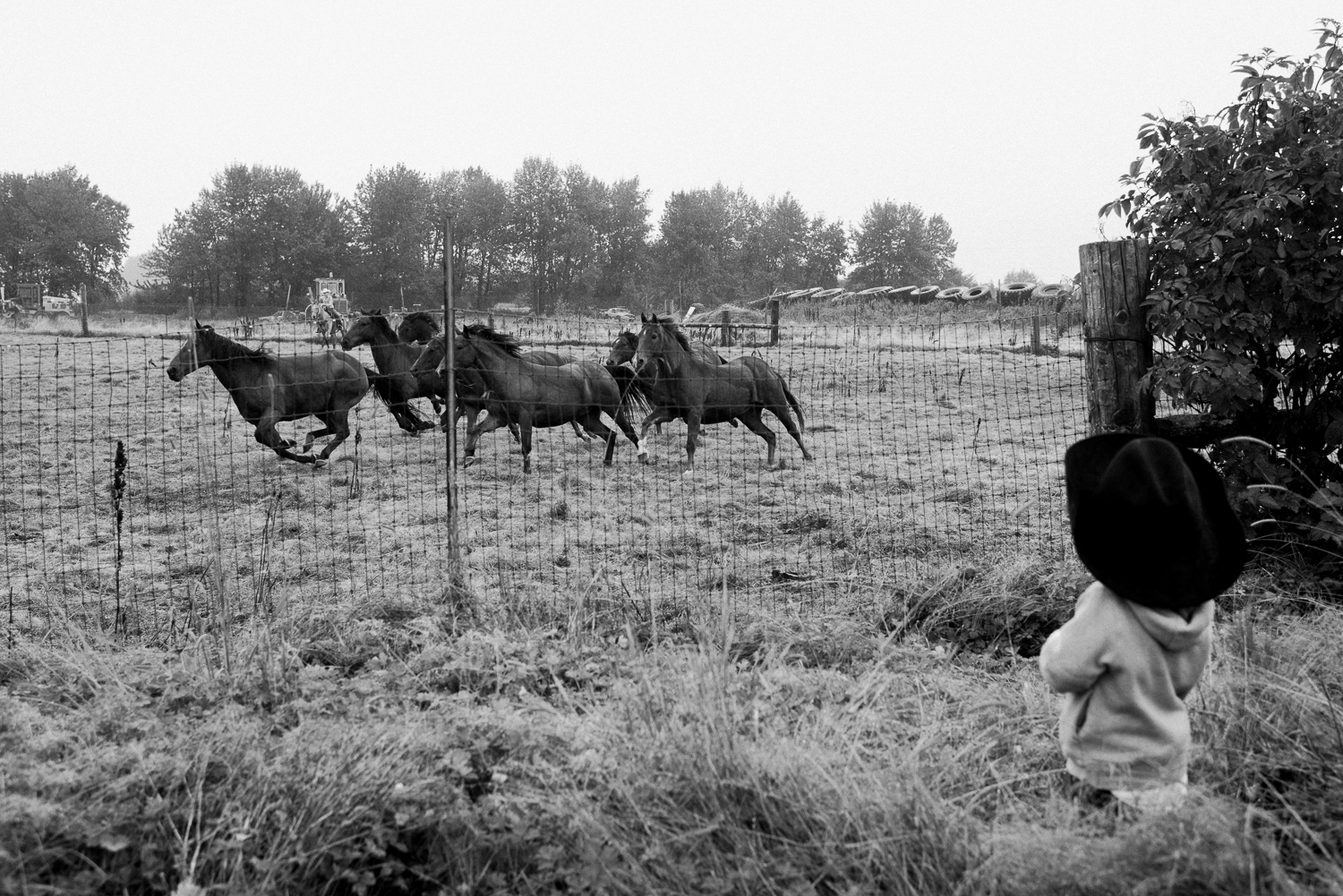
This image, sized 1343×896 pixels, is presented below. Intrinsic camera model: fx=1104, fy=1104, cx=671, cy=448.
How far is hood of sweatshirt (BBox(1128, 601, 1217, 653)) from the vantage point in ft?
9.68

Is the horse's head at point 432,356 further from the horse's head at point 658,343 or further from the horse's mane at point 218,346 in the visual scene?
the horse's head at point 658,343

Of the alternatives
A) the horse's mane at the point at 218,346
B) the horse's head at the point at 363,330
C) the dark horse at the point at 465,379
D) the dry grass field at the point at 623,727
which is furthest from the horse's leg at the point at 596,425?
the dry grass field at the point at 623,727

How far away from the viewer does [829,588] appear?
6.68 meters

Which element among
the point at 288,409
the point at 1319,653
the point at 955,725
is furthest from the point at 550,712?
the point at 288,409

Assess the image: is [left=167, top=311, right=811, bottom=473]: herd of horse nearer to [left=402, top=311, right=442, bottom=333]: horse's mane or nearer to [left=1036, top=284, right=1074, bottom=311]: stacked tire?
[left=402, top=311, right=442, bottom=333]: horse's mane

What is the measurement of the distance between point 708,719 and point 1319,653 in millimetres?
2645

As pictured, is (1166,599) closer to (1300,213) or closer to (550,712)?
(550,712)

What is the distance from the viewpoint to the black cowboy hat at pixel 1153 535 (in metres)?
2.89

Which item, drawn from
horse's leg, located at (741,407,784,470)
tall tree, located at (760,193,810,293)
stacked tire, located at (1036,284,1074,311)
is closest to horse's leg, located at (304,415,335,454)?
horse's leg, located at (741,407,784,470)

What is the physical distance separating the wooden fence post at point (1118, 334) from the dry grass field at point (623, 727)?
92cm

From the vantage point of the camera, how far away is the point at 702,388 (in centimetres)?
1352

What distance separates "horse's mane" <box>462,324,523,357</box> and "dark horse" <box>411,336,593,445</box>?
18 cm

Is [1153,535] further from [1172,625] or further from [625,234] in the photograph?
[625,234]

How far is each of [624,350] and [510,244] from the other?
172ft
